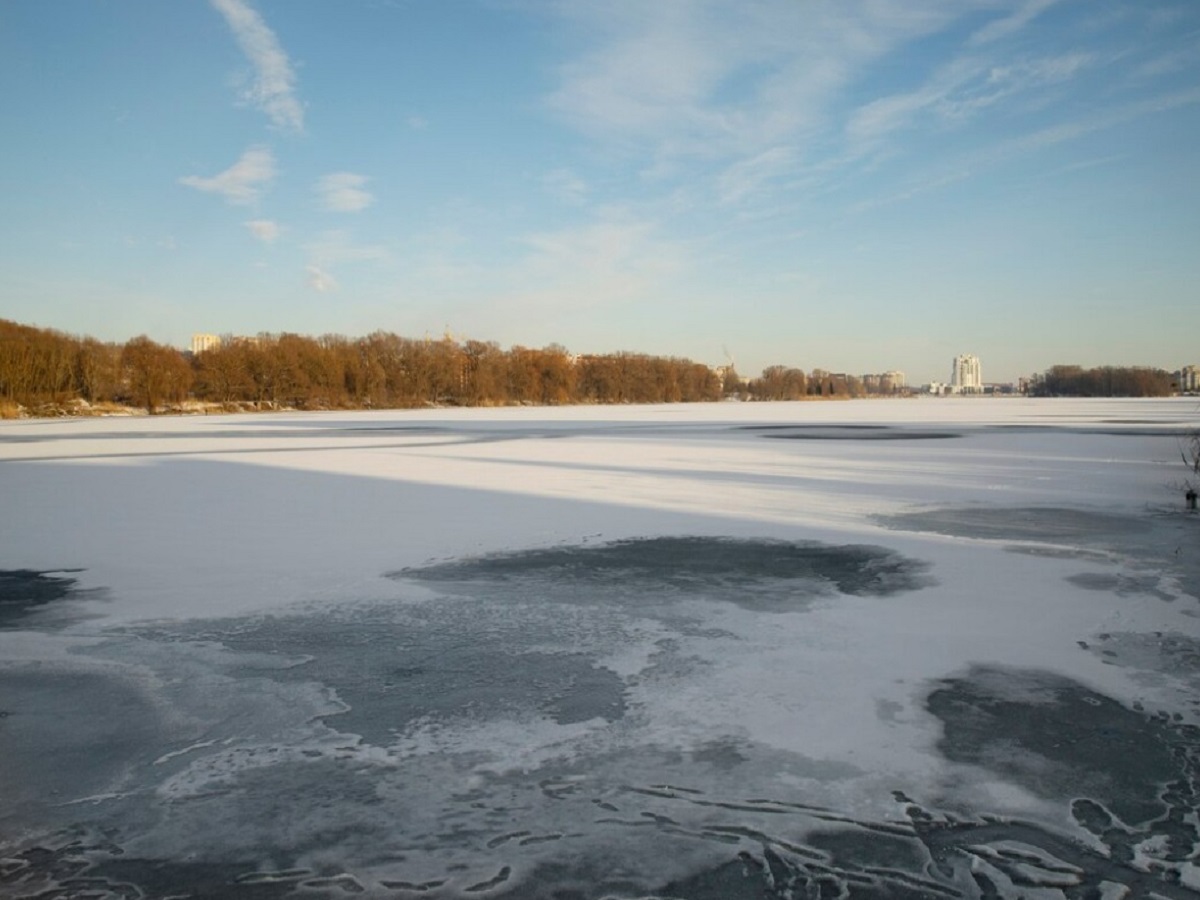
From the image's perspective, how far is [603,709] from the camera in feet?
11.8

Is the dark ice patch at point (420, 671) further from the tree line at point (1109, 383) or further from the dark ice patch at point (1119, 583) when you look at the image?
the tree line at point (1109, 383)

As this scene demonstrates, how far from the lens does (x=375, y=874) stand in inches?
93.0

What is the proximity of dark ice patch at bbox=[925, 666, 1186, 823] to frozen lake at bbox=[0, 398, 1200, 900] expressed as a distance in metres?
0.02

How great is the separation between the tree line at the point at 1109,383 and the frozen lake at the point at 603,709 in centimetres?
12057

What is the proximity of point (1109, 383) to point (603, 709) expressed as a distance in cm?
13666

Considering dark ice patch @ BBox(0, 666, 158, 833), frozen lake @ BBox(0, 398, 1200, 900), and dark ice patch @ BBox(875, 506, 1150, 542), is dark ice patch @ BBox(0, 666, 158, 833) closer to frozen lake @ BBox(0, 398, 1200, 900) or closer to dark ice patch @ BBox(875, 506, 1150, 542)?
frozen lake @ BBox(0, 398, 1200, 900)

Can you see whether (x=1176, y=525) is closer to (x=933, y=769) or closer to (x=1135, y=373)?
(x=933, y=769)

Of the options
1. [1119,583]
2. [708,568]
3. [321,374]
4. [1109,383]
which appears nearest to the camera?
[1119,583]

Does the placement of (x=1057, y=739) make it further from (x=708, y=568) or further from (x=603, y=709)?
(x=708, y=568)

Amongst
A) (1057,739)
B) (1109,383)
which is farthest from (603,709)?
(1109,383)

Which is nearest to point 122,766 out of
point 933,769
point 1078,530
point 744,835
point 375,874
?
point 375,874

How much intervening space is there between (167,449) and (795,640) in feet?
64.2

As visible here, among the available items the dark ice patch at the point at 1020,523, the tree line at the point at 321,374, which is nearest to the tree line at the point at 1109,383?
the tree line at the point at 321,374

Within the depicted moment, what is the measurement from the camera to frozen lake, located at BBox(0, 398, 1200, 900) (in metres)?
2.42
